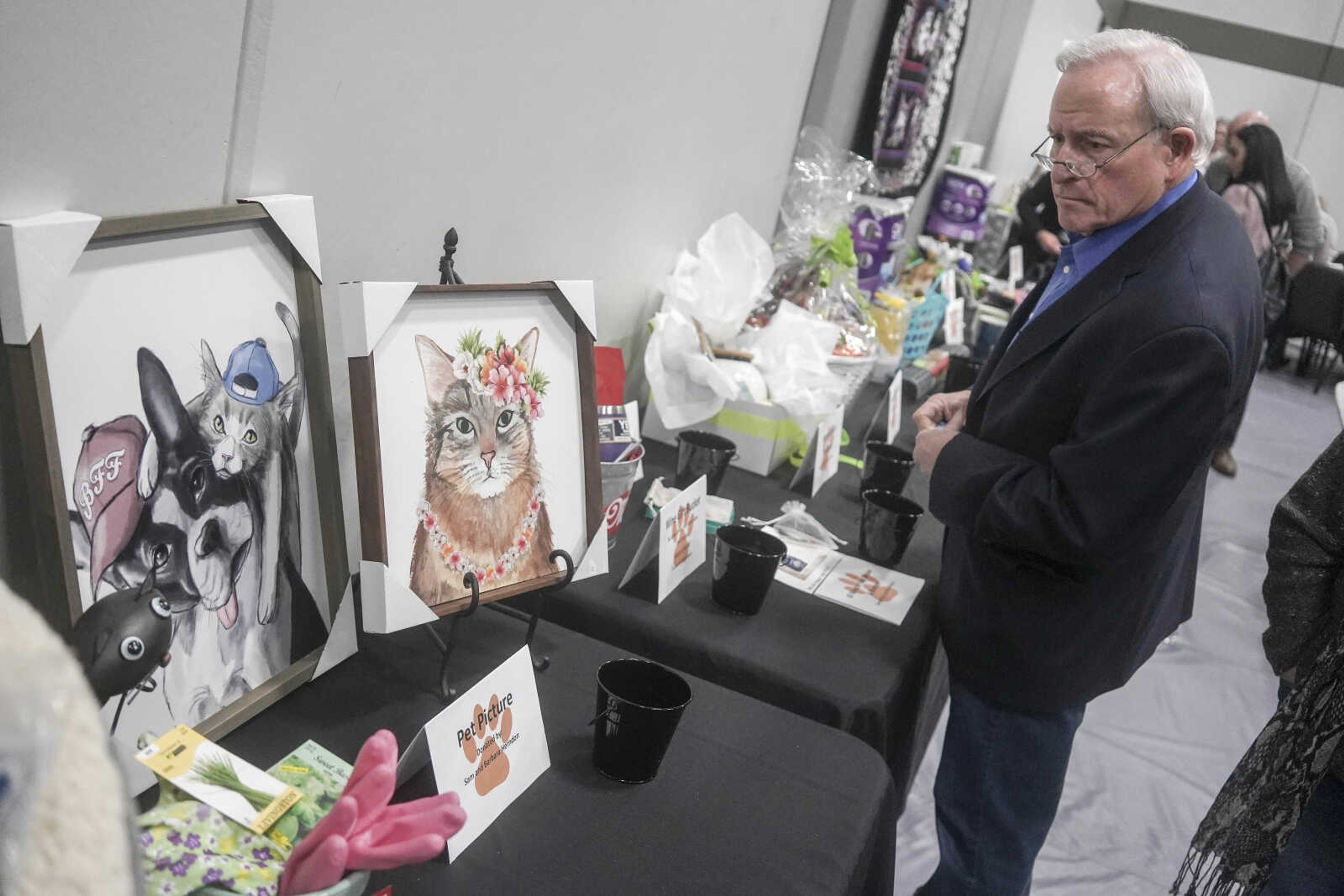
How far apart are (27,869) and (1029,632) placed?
4.20 ft

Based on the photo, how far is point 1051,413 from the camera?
126 centimetres

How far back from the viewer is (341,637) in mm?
1025

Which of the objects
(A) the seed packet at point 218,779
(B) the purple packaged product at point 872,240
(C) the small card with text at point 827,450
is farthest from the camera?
(B) the purple packaged product at point 872,240

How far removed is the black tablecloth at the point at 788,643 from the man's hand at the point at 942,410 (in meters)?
0.23

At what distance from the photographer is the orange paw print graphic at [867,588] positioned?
4.89 ft

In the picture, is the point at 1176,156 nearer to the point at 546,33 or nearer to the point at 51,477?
the point at 546,33

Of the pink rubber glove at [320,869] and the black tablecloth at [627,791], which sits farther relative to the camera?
the black tablecloth at [627,791]

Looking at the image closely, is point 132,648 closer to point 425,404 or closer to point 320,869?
point 320,869

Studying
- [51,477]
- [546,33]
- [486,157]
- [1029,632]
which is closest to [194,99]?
[51,477]

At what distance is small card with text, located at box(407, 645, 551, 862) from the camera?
0.82 meters

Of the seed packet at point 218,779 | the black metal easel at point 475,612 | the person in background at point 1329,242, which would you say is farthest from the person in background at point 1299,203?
the seed packet at point 218,779

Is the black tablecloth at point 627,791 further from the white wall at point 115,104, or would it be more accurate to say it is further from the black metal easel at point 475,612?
the white wall at point 115,104

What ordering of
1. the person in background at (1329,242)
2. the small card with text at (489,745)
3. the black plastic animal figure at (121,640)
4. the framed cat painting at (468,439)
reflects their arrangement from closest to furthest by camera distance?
the black plastic animal figure at (121,640) < the small card with text at (489,745) < the framed cat painting at (468,439) < the person in background at (1329,242)

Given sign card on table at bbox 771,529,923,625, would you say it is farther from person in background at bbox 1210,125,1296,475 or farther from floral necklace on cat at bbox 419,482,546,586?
person in background at bbox 1210,125,1296,475
